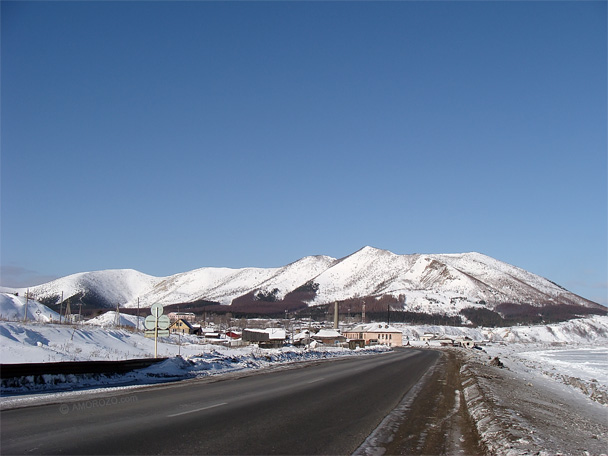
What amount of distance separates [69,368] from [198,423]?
435 inches

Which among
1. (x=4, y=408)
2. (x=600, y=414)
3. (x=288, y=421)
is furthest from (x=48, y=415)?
Result: (x=600, y=414)

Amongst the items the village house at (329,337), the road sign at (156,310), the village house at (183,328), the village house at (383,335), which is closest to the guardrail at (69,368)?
the road sign at (156,310)

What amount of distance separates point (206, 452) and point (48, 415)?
18.6 ft

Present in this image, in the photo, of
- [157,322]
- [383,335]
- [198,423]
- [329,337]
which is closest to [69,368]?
[157,322]

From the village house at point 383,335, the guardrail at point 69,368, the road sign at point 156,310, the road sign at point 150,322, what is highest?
the road sign at point 156,310

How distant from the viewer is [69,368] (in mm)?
20047

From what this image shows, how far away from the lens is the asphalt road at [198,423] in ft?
30.1

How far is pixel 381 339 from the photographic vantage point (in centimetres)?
15575

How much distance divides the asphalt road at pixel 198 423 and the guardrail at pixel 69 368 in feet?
11.2

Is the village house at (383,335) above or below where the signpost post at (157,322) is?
below

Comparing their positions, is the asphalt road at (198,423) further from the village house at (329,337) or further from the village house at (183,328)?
the village house at (183,328)

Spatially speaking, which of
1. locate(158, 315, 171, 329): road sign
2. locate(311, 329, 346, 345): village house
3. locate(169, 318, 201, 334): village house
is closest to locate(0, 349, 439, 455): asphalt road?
locate(158, 315, 171, 329): road sign

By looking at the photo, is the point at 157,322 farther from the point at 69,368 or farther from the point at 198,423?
the point at 198,423

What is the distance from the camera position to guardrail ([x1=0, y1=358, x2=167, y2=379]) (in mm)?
17641
